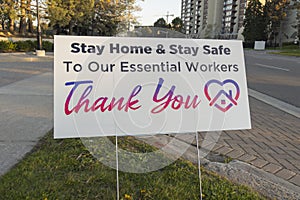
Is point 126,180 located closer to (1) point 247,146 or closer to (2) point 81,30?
(1) point 247,146

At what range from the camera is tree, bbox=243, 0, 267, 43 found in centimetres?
4775

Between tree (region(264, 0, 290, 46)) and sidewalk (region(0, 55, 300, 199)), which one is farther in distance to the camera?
tree (region(264, 0, 290, 46))

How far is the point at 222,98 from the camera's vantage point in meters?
2.14

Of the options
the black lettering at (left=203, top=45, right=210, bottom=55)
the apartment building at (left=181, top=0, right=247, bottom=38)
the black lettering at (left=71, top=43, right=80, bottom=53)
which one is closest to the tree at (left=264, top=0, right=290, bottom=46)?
the apartment building at (left=181, top=0, right=247, bottom=38)

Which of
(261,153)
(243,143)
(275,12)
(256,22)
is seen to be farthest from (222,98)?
(275,12)

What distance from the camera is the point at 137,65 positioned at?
81.2 inches

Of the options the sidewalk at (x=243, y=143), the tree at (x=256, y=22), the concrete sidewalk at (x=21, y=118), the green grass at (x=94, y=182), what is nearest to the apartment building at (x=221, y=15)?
the tree at (x=256, y=22)

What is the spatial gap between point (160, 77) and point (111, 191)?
3.56ft

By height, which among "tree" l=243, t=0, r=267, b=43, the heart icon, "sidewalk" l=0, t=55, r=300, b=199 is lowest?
"sidewalk" l=0, t=55, r=300, b=199

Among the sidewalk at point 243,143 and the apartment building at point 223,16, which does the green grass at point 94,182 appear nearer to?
the sidewalk at point 243,143

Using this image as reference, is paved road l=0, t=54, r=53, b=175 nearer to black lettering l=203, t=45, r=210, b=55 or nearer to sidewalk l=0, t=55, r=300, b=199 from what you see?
sidewalk l=0, t=55, r=300, b=199

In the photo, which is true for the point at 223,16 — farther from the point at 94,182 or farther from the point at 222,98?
the point at 94,182

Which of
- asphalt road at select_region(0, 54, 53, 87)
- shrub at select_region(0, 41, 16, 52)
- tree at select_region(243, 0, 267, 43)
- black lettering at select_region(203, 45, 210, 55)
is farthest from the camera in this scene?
tree at select_region(243, 0, 267, 43)

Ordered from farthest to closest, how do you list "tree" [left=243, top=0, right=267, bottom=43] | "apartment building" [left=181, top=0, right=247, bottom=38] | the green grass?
1. "apartment building" [left=181, top=0, right=247, bottom=38]
2. "tree" [left=243, top=0, right=267, bottom=43]
3. the green grass
